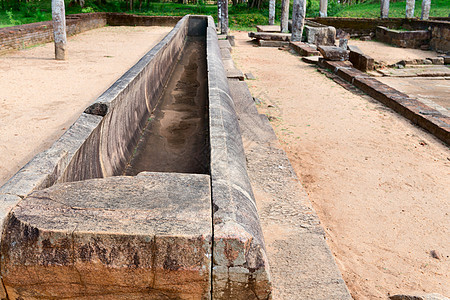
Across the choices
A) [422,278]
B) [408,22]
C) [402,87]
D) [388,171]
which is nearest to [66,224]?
[422,278]

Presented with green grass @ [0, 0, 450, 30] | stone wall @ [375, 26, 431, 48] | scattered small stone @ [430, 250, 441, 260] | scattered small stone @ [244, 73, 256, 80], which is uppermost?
green grass @ [0, 0, 450, 30]

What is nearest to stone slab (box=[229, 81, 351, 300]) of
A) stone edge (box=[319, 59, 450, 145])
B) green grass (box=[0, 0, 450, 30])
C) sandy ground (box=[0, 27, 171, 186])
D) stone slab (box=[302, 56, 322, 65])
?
sandy ground (box=[0, 27, 171, 186])

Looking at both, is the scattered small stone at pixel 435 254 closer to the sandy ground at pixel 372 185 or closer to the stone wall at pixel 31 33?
the sandy ground at pixel 372 185

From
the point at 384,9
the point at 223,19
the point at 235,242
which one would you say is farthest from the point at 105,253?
the point at 384,9

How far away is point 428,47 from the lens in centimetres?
1533

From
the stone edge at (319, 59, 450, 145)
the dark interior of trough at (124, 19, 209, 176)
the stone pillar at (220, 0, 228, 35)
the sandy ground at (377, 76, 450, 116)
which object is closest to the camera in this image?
the dark interior of trough at (124, 19, 209, 176)

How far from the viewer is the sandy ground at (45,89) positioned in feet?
14.1

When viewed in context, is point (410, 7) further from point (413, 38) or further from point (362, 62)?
point (362, 62)

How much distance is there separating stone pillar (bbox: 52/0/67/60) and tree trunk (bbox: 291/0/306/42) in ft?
27.4

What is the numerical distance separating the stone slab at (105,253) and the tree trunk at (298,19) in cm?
1386

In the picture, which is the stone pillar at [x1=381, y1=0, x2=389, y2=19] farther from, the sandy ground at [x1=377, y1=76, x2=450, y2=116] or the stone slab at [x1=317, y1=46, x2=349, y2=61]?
the sandy ground at [x1=377, y1=76, x2=450, y2=116]

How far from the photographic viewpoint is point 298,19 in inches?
566

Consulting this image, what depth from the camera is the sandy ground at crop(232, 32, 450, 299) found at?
280 cm

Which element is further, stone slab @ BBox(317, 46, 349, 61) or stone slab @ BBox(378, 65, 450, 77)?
stone slab @ BBox(317, 46, 349, 61)
